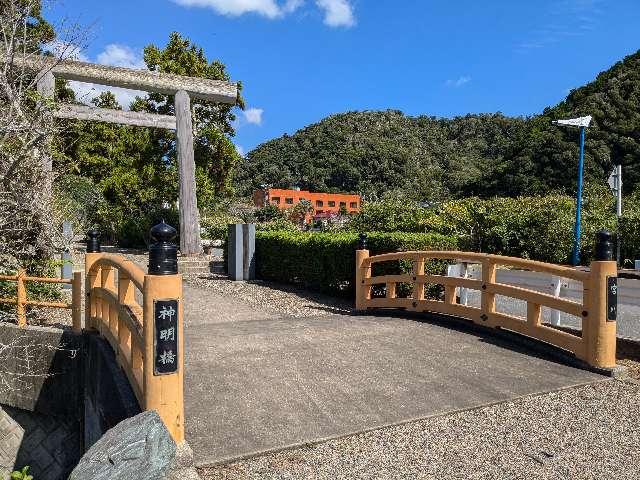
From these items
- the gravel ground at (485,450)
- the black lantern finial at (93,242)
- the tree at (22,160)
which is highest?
the tree at (22,160)

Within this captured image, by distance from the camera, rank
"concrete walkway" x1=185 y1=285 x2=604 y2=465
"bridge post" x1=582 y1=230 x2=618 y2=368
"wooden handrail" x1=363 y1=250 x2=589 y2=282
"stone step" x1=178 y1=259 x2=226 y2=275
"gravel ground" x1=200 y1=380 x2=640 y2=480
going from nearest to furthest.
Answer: "gravel ground" x1=200 y1=380 x2=640 y2=480
"concrete walkway" x1=185 y1=285 x2=604 y2=465
"bridge post" x1=582 y1=230 x2=618 y2=368
"wooden handrail" x1=363 y1=250 x2=589 y2=282
"stone step" x1=178 y1=259 x2=226 y2=275

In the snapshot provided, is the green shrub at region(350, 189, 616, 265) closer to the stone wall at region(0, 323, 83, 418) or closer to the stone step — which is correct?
the stone step

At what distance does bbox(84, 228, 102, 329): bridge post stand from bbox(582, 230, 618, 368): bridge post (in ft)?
17.4

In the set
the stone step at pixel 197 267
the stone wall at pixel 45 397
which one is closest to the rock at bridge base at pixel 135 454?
the stone wall at pixel 45 397

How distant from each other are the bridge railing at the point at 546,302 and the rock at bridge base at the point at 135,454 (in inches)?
166

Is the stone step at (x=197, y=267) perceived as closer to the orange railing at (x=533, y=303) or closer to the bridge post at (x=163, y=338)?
the orange railing at (x=533, y=303)

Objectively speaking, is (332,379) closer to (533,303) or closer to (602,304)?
(533,303)

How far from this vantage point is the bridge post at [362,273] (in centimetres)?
877

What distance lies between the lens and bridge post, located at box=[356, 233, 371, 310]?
8.77 m

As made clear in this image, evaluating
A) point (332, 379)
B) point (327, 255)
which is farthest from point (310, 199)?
point (332, 379)

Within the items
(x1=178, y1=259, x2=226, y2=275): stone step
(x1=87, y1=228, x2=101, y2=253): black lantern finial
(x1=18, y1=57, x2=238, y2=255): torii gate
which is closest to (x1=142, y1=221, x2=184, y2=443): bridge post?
(x1=87, y1=228, x2=101, y2=253): black lantern finial

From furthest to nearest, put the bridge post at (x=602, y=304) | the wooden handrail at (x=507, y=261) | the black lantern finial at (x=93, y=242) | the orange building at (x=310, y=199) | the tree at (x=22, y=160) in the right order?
the orange building at (x=310, y=199), the tree at (x=22, y=160), the black lantern finial at (x=93, y=242), the wooden handrail at (x=507, y=261), the bridge post at (x=602, y=304)

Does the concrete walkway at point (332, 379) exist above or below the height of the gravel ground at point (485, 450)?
above

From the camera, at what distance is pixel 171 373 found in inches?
137
